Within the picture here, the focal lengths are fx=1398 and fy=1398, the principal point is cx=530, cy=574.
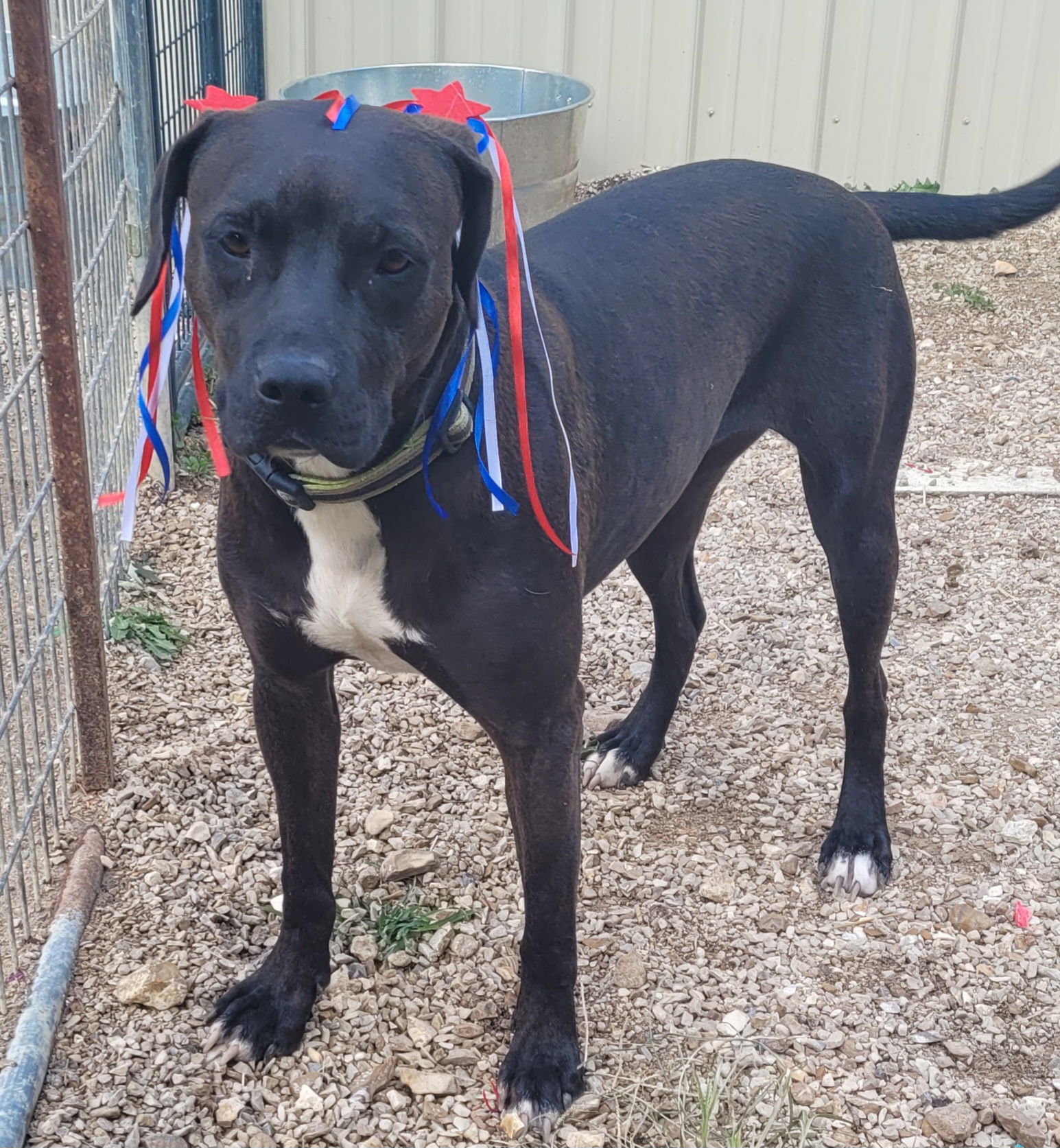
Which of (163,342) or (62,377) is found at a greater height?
(163,342)

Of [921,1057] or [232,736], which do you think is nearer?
[921,1057]

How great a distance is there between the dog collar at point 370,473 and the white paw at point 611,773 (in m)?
1.54

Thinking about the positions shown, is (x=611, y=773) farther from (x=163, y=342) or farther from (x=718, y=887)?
(x=163, y=342)

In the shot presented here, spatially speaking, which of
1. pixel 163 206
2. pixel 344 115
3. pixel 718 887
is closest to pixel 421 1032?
pixel 718 887

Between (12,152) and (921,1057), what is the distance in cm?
243

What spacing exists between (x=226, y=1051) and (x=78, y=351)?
148 centimetres

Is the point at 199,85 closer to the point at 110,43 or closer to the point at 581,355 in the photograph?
the point at 110,43

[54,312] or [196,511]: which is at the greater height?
[54,312]

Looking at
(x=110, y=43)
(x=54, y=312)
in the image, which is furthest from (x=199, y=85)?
(x=54, y=312)

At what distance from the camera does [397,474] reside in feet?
6.91

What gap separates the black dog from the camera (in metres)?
1.89

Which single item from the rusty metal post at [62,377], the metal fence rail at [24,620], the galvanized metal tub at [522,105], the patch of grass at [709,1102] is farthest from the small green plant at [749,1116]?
the galvanized metal tub at [522,105]

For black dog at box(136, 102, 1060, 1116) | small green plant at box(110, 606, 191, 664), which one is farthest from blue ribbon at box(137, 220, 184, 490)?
small green plant at box(110, 606, 191, 664)

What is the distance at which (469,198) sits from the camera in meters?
2.11
